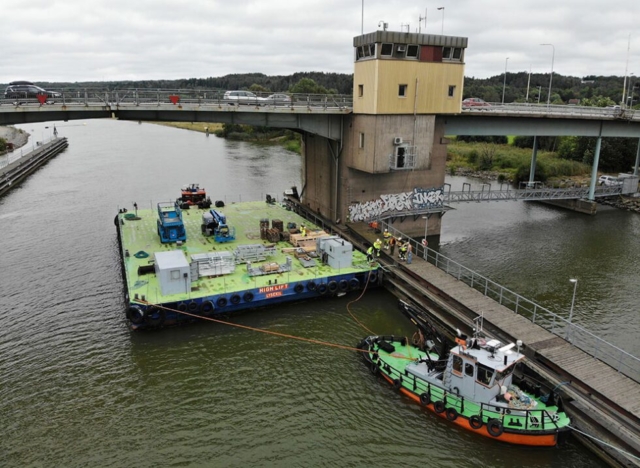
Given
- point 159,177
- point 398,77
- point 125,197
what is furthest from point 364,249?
point 159,177

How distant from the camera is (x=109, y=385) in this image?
750 inches

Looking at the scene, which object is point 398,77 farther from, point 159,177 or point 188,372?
point 159,177

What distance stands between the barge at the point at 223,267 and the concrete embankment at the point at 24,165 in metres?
30.1

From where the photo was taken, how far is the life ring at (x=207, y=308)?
2347 centimetres

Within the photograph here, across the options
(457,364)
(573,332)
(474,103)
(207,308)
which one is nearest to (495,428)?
(457,364)

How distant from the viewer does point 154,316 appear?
2261cm

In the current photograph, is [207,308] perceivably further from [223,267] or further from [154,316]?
[223,267]

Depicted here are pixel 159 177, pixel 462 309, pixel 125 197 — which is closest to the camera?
pixel 462 309

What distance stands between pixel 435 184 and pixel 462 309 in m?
16.3

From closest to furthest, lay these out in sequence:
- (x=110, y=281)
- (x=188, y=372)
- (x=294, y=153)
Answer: (x=188, y=372) → (x=110, y=281) → (x=294, y=153)

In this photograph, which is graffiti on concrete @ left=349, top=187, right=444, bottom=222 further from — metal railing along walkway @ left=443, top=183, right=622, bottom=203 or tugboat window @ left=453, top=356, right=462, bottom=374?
tugboat window @ left=453, top=356, right=462, bottom=374

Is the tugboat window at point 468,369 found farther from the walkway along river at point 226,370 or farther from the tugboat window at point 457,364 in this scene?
the walkway along river at point 226,370

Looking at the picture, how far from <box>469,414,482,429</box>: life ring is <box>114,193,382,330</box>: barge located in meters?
11.1

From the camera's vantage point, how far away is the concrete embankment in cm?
5688
